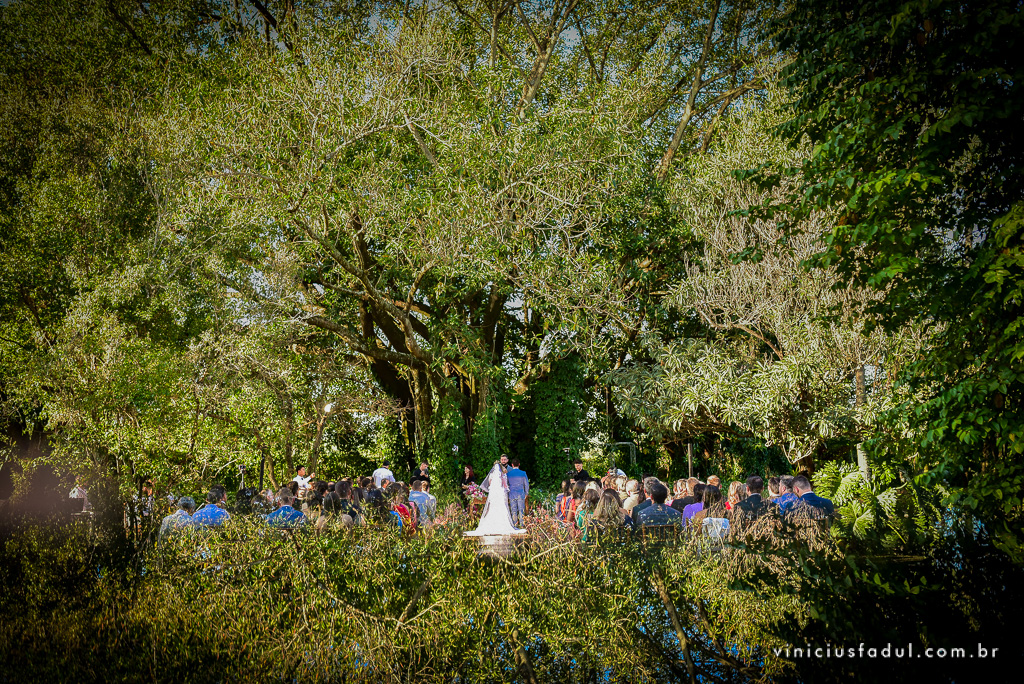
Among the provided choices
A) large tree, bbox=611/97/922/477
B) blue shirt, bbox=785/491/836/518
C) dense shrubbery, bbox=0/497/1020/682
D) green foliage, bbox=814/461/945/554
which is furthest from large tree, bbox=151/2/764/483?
dense shrubbery, bbox=0/497/1020/682

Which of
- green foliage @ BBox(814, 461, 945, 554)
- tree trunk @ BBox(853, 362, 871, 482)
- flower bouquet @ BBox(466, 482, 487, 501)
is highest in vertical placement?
tree trunk @ BBox(853, 362, 871, 482)

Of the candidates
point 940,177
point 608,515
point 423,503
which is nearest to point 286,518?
point 423,503

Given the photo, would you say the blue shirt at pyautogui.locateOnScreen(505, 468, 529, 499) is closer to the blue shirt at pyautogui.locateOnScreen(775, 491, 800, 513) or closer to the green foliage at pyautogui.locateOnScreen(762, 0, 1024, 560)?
the blue shirt at pyautogui.locateOnScreen(775, 491, 800, 513)

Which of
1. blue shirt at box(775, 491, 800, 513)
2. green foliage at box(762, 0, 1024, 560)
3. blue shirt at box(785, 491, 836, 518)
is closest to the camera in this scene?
green foliage at box(762, 0, 1024, 560)

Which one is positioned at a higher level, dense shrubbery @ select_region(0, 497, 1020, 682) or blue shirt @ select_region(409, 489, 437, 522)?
blue shirt @ select_region(409, 489, 437, 522)

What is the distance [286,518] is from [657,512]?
14.6 ft

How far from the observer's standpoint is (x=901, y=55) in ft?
23.6

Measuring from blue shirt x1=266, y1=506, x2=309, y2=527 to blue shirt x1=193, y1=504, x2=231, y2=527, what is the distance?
49 cm

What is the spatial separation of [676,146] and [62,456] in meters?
15.0

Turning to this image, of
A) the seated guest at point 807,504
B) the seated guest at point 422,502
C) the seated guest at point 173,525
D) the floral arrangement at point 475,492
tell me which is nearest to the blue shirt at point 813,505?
the seated guest at point 807,504

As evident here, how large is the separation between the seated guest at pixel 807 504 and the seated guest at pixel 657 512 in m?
1.35

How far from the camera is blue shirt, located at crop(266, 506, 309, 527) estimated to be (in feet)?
23.8

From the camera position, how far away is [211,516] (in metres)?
8.03

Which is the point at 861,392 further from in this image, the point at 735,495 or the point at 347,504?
the point at 347,504
